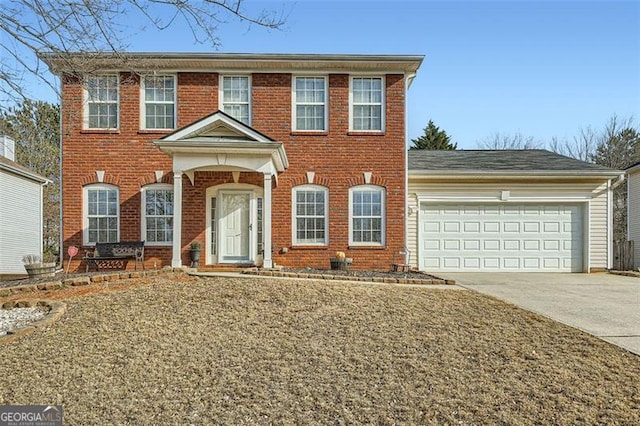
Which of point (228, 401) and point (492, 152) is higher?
point (492, 152)

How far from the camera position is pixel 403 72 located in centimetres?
1373

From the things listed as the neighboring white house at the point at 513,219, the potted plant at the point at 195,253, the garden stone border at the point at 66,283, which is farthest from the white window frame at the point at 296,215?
the garden stone border at the point at 66,283

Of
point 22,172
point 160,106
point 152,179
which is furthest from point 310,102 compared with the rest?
point 22,172

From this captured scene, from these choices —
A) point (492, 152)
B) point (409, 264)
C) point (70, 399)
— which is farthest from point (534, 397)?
point (492, 152)

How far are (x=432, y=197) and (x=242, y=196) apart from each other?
5840 millimetres

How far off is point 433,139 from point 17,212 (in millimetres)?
27295

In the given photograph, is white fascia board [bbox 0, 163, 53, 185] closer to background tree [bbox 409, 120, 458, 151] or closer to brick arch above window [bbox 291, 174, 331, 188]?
brick arch above window [bbox 291, 174, 331, 188]

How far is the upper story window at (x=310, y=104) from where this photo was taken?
13805 millimetres

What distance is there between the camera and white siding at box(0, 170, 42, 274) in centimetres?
1812

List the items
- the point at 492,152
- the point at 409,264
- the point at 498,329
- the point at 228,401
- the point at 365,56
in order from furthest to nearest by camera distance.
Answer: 1. the point at 492,152
2. the point at 409,264
3. the point at 365,56
4. the point at 498,329
5. the point at 228,401

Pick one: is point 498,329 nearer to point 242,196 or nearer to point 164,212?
point 242,196

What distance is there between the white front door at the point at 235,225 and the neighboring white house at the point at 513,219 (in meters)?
4.97

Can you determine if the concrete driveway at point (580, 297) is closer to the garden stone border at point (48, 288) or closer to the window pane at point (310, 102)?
the window pane at point (310, 102)

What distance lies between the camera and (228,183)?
13.4 m
